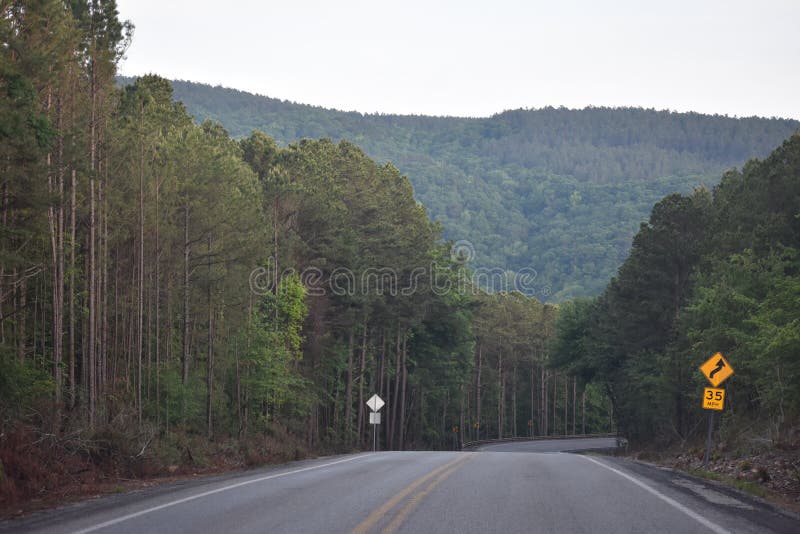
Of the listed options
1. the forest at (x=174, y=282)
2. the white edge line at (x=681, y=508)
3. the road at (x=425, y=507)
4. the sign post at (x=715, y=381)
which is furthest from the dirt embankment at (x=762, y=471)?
the forest at (x=174, y=282)

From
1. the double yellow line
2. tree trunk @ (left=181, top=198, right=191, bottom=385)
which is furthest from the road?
tree trunk @ (left=181, top=198, right=191, bottom=385)

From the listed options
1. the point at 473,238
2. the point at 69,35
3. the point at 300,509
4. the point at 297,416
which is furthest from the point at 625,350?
the point at 473,238

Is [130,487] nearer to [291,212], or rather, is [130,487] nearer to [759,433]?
[759,433]

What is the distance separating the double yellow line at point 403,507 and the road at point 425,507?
0.02m

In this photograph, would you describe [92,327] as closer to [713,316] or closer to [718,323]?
[718,323]

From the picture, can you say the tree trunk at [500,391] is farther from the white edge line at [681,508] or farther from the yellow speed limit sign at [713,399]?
the white edge line at [681,508]

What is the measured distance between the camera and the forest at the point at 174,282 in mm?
19297

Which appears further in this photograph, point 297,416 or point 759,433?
point 297,416

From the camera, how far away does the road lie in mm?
10094

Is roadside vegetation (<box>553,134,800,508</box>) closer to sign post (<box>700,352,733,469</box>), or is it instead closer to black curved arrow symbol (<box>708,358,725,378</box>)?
sign post (<box>700,352,733,469</box>)

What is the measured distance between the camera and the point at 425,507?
38.2 feet

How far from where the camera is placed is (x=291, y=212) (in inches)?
1951

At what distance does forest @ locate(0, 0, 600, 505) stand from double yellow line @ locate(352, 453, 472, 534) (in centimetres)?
599

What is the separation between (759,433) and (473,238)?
530 ft
